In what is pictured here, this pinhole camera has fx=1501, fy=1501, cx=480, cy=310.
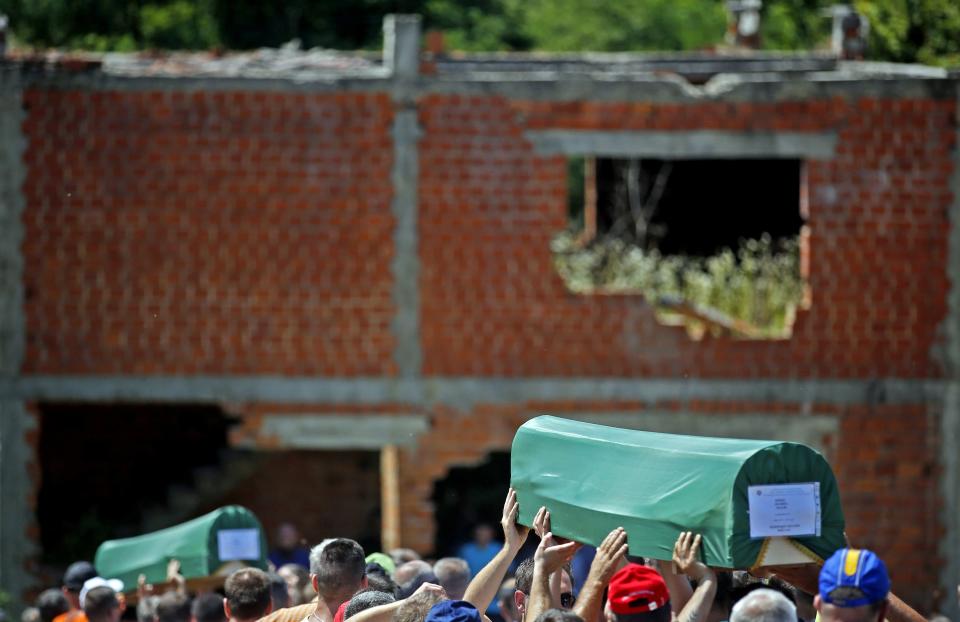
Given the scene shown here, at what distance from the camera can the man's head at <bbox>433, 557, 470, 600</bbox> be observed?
800cm

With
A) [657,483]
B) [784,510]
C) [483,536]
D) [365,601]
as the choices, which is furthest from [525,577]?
[483,536]

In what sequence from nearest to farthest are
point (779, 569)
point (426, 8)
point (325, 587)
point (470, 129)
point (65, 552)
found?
point (779, 569)
point (325, 587)
point (470, 129)
point (65, 552)
point (426, 8)

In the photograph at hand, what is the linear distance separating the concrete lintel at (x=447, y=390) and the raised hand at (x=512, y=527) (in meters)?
7.68

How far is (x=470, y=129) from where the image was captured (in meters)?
14.0

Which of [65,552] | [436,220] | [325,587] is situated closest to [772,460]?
[325,587]

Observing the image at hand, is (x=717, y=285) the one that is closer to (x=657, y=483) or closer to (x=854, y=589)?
(x=657, y=483)

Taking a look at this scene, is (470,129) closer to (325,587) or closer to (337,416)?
(337,416)

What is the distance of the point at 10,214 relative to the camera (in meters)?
14.1

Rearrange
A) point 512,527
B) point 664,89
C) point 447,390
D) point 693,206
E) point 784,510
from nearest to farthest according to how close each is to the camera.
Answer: point 784,510
point 512,527
point 664,89
point 447,390
point 693,206

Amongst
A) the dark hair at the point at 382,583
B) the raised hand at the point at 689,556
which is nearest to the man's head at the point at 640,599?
the raised hand at the point at 689,556

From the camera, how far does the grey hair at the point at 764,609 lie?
5.54m

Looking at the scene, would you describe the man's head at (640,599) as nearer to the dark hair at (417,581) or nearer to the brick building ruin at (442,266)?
the dark hair at (417,581)

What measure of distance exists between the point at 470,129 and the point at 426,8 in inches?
698

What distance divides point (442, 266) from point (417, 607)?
334 inches
